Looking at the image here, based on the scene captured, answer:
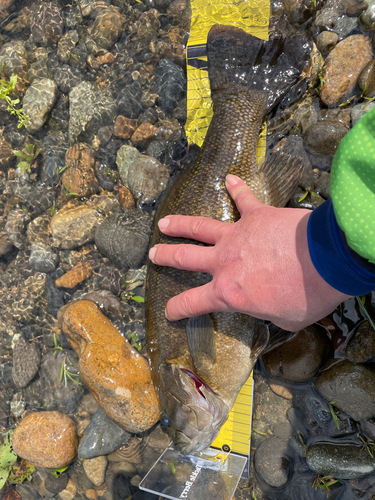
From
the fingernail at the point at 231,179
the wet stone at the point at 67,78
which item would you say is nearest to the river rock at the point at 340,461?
the fingernail at the point at 231,179

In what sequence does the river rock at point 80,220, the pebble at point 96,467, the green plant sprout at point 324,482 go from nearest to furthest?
the green plant sprout at point 324,482 < the pebble at point 96,467 < the river rock at point 80,220

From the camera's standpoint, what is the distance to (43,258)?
14.5 feet

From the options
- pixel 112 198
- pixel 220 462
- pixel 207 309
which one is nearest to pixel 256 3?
pixel 112 198

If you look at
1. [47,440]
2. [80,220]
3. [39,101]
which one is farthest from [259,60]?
[47,440]

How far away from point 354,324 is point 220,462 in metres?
2.17

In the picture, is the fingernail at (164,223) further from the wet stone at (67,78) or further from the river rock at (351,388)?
the wet stone at (67,78)

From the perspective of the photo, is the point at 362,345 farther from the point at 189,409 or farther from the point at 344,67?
the point at 344,67

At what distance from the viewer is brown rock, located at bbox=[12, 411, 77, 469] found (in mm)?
3994

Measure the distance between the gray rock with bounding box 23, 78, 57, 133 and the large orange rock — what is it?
9.21 ft

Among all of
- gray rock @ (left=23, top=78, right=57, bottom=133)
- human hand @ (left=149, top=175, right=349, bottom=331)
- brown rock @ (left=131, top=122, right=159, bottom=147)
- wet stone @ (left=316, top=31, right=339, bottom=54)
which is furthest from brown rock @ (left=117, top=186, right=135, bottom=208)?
wet stone @ (left=316, top=31, right=339, bottom=54)

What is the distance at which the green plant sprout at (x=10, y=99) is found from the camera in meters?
4.52

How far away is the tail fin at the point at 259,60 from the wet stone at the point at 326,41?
0.20 meters

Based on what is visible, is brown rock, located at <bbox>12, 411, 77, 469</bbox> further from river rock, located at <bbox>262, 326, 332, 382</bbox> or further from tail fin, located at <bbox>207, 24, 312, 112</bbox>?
tail fin, located at <bbox>207, 24, 312, 112</bbox>

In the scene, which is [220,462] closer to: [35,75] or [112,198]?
[112,198]
